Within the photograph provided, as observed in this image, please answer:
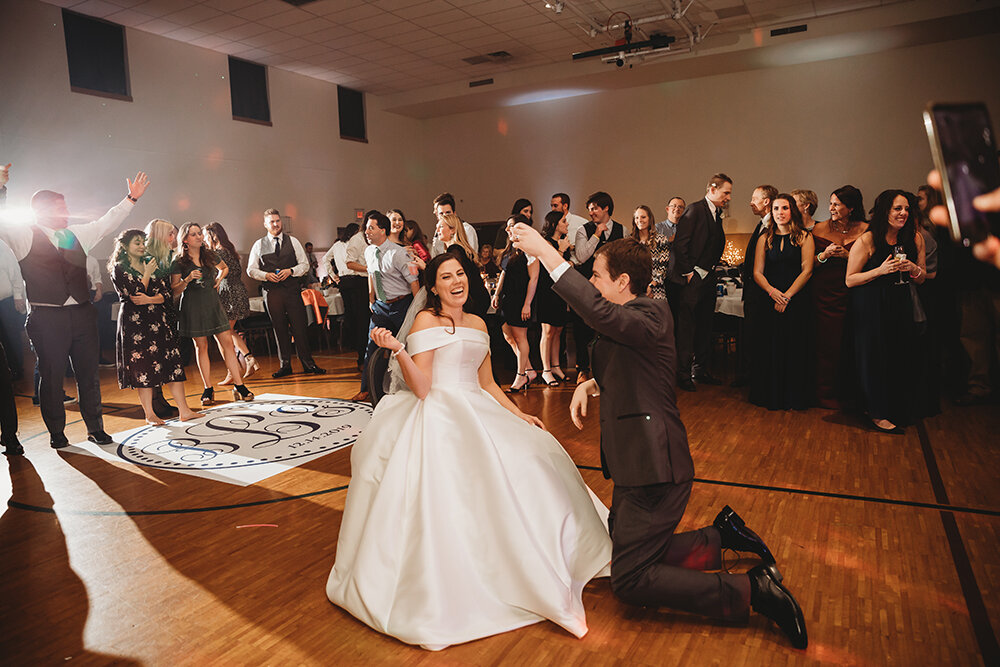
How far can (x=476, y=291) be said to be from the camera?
4527mm

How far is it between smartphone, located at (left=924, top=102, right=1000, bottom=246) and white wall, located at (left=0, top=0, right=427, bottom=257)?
345 inches

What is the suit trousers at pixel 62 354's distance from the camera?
174 inches

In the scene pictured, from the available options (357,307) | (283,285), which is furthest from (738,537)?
(357,307)

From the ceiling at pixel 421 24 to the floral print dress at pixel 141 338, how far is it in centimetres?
436

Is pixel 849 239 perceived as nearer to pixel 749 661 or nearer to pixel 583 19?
pixel 749 661

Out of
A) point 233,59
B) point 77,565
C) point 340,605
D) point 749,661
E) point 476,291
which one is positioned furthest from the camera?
point 233,59

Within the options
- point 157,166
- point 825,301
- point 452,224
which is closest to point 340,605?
point 452,224

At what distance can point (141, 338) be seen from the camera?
4.84 m

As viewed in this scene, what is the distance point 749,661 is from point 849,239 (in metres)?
3.68

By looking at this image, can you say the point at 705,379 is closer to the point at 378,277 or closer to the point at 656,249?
the point at 656,249

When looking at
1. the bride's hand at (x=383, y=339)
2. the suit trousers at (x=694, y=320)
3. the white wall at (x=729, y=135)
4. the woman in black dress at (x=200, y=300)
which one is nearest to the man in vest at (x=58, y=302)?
the woman in black dress at (x=200, y=300)

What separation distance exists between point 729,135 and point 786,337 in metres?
6.53

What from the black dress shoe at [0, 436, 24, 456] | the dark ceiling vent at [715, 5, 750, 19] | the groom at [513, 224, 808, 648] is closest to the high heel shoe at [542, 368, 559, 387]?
the groom at [513, 224, 808, 648]

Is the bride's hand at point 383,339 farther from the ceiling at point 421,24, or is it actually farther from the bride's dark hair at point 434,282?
the ceiling at point 421,24
